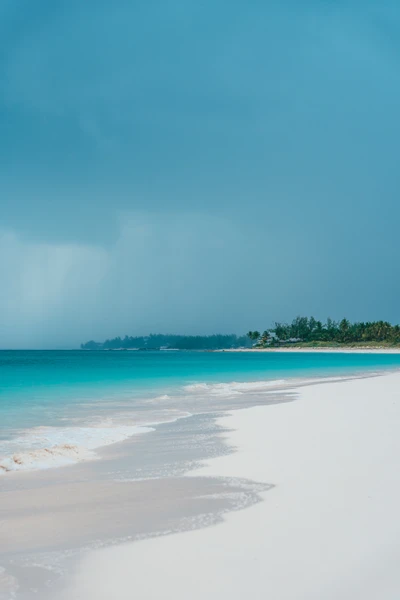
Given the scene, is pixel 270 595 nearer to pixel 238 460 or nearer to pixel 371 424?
pixel 238 460

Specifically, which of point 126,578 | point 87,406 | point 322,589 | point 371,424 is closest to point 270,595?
point 322,589

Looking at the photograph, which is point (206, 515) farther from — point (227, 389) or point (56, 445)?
point (227, 389)

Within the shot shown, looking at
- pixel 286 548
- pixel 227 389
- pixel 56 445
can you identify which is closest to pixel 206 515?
pixel 286 548

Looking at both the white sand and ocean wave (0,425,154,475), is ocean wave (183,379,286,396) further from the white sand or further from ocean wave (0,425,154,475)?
the white sand

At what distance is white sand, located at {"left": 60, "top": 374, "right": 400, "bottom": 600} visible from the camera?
4086mm

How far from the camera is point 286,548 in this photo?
480 cm

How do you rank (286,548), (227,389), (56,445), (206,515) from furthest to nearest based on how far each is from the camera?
1. (227,389)
2. (56,445)
3. (206,515)
4. (286,548)

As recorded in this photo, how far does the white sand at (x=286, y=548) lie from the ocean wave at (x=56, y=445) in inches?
110

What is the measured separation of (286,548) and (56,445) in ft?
22.3

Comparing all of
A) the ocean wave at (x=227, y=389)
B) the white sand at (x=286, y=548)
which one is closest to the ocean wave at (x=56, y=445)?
the white sand at (x=286, y=548)

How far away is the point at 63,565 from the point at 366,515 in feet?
10.5

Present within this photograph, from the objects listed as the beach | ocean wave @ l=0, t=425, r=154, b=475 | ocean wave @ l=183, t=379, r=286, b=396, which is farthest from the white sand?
ocean wave @ l=183, t=379, r=286, b=396

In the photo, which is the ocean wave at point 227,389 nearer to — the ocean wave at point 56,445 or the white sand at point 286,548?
the ocean wave at point 56,445

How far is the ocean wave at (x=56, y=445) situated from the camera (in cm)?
887
